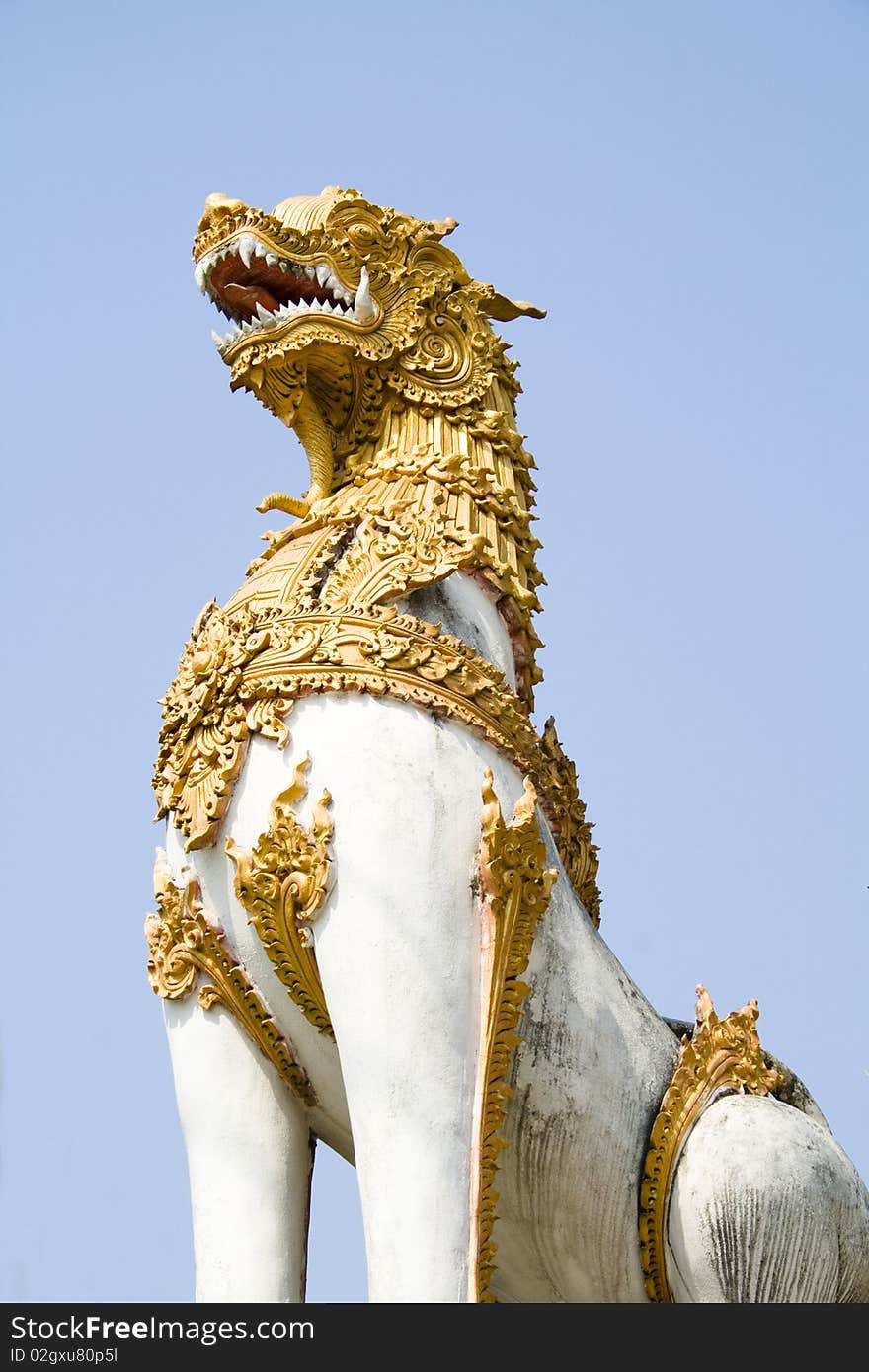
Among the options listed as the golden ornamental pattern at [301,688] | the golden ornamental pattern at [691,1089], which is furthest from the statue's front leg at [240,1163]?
the golden ornamental pattern at [691,1089]

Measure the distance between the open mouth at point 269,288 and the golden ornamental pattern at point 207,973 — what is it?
2060mm

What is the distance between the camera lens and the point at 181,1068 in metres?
7.16

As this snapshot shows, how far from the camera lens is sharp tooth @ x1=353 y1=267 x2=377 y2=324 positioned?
307 inches

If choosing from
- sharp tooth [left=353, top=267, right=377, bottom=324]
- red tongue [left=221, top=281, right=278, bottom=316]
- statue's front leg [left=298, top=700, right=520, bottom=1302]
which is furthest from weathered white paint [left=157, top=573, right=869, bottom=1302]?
red tongue [left=221, top=281, right=278, bottom=316]

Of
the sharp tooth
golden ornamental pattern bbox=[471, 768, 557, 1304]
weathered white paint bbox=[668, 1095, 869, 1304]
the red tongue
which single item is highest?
the red tongue

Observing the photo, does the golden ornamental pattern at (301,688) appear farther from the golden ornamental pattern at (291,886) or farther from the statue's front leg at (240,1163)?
the statue's front leg at (240,1163)

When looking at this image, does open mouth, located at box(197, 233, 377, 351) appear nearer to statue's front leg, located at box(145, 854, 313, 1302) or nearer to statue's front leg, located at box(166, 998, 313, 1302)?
statue's front leg, located at box(145, 854, 313, 1302)

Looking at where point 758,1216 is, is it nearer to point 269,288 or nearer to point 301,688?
point 301,688

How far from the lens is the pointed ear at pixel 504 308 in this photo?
8.20 meters

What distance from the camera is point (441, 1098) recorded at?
6.65 metres

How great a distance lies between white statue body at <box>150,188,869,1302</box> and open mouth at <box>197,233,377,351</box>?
1.18 metres

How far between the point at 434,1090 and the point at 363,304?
2.83 meters
